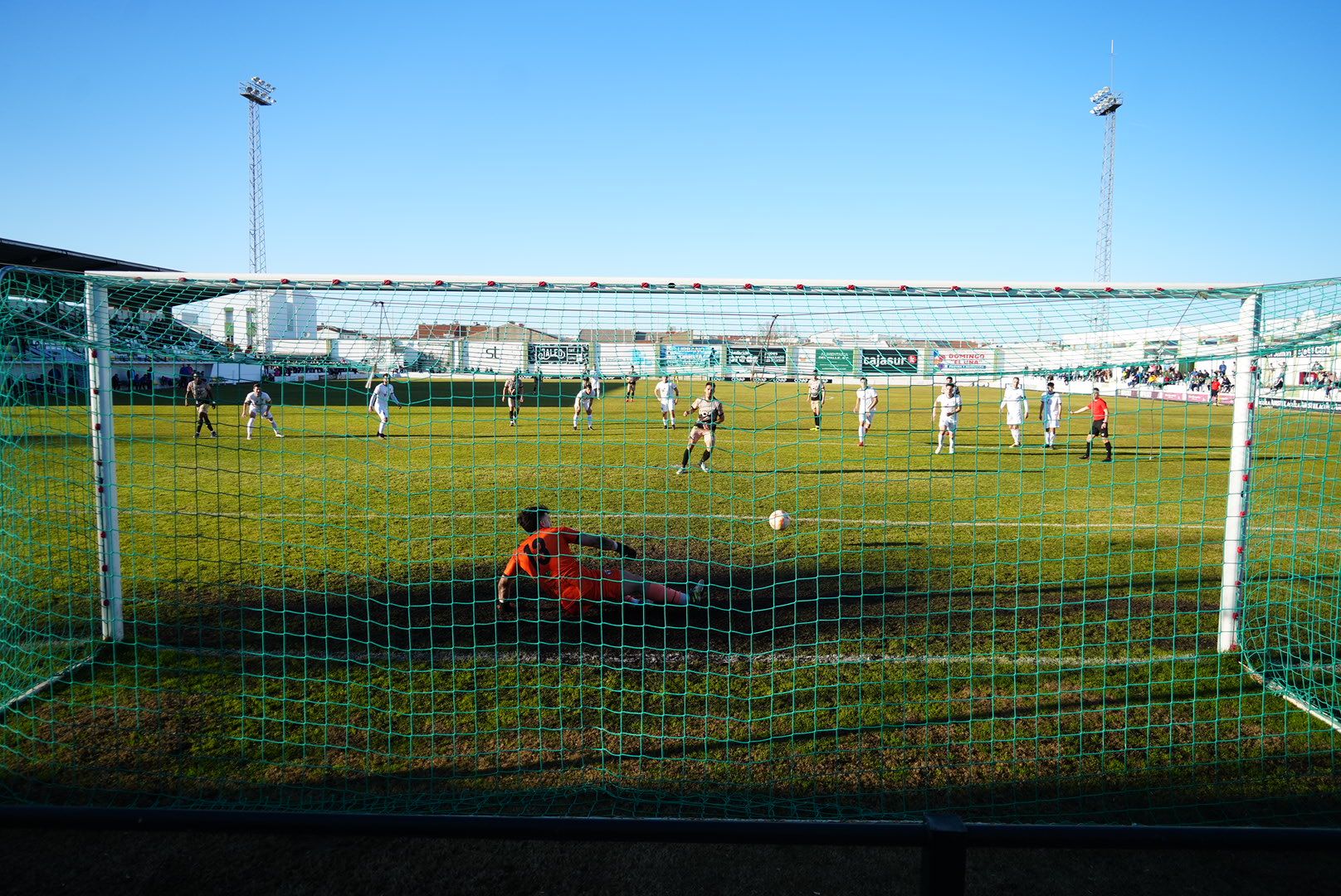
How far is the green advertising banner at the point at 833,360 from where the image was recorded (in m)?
5.52

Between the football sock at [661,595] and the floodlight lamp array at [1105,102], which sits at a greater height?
the floodlight lamp array at [1105,102]

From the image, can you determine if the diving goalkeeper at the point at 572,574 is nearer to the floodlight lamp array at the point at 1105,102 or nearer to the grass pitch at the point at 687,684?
the grass pitch at the point at 687,684

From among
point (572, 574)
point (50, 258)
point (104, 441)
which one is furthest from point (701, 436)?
point (50, 258)

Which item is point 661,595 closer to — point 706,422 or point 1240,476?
point 1240,476

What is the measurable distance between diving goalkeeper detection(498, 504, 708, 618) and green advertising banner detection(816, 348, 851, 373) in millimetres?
2212

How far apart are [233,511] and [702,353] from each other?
28.7ft

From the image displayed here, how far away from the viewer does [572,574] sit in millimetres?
6609

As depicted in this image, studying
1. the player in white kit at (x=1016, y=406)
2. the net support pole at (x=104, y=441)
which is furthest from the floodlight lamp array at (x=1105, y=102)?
the net support pole at (x=104, y=441)

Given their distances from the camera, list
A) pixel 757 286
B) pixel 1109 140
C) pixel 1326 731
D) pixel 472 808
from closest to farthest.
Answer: pixel 472 808 → pixel 1326 731 → pixel 757 286 → pixel 1109 140

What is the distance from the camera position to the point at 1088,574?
826 centimetres

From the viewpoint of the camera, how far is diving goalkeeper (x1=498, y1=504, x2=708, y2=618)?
6.55 m

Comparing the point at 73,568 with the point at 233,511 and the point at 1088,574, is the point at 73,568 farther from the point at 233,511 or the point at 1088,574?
the point at 1088,574

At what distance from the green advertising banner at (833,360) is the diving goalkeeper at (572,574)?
2212mm

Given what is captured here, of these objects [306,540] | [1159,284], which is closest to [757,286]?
[1159,284]
